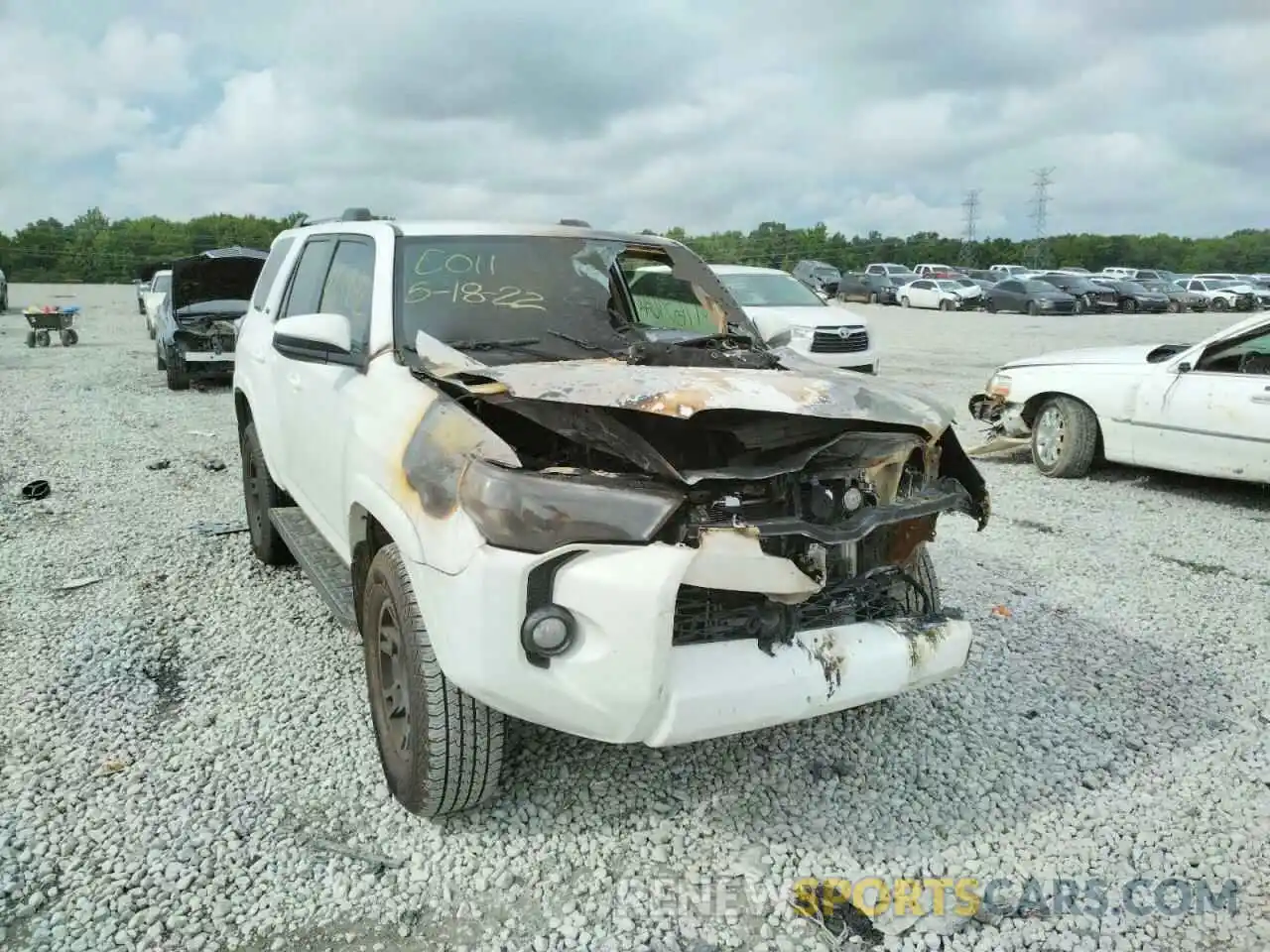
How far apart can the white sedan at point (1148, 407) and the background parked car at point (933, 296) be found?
96.0 feet

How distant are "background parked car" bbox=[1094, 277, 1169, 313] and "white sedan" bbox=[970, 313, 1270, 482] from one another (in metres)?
32.3

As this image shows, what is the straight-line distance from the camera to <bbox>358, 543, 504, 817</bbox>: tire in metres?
2.72

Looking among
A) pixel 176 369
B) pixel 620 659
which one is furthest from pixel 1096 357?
pixel 176 369

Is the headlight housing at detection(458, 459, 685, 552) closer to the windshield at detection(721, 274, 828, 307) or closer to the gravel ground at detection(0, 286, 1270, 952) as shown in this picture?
the gravel ground at detection(0, 286, 1270, 952)

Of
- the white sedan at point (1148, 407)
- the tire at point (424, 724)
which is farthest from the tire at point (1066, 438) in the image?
the tire at point (424, 724)

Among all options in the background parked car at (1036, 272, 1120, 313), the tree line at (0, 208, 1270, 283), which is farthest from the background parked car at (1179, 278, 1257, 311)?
the tree line at (0, 208, 1270, 283)

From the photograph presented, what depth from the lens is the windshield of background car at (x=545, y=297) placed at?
3.66 metres

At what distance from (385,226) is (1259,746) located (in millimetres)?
3996

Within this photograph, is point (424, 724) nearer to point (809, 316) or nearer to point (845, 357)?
point (845, 357)

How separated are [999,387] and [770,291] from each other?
597 cm

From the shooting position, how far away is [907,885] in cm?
273

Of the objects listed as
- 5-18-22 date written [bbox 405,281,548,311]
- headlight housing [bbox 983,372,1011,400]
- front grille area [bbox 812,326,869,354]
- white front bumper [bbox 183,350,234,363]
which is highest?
5-18-22 date written [bbox 405,281,548,311]

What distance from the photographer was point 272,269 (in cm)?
542

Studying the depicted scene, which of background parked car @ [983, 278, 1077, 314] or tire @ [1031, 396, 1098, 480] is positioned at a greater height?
background parked car @ [983, 278, 1077, 314]
